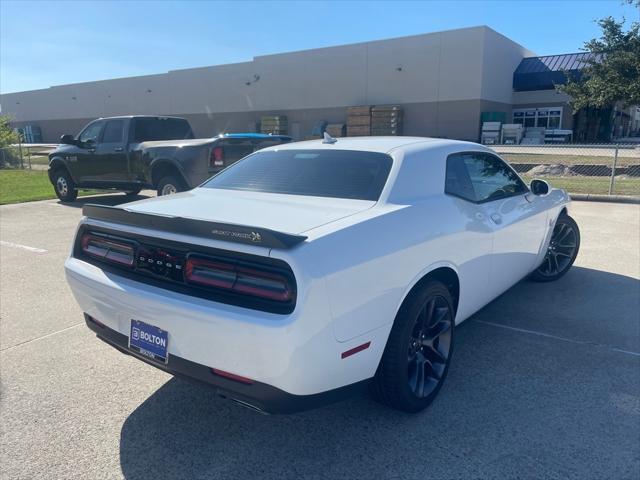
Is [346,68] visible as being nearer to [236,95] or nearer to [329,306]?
[236,95]

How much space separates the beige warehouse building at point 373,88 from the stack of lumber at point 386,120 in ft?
4.05

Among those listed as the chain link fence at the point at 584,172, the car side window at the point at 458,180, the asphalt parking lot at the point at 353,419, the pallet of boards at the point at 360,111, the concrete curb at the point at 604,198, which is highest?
the pallet of boards at the point at 360,111

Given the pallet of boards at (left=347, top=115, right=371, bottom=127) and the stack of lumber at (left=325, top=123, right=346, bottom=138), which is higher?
the pallet of boards at (left=347, top=115, right=371, bottom=127)

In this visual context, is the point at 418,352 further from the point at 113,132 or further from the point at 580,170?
the point at 580,170

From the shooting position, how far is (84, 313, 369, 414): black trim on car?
2.22m

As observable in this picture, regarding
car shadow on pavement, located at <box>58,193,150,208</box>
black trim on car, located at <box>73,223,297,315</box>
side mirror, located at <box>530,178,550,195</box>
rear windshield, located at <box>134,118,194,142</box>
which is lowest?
car shadow on pavement, located at <box>58,193,150,208</box>

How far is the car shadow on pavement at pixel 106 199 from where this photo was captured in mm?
11305

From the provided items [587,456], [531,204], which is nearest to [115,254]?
[587,456]

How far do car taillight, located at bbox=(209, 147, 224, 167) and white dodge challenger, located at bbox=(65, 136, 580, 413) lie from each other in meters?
5.26

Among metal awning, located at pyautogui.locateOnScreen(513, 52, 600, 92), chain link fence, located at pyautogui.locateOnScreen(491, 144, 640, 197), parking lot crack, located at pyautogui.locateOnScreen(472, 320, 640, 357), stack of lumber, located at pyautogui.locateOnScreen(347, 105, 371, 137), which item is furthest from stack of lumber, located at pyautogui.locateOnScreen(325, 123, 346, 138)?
parking lot crack, located at pyautogui.locateOnScreen(472, 320, 640, 357)

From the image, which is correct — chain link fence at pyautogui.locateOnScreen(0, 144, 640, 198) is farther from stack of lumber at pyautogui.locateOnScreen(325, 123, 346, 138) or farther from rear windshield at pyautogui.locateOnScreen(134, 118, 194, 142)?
stack of lumber at pyautogui.locateOnScreen(325, 123, 346, 138)

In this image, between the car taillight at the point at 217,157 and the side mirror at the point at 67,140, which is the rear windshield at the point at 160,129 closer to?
the side mirror at the point at 67,140

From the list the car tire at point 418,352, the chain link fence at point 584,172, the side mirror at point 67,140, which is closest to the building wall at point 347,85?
the chain link fence at point 584,172

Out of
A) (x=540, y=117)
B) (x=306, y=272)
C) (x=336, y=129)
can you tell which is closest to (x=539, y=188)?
(x=306, y=272)
